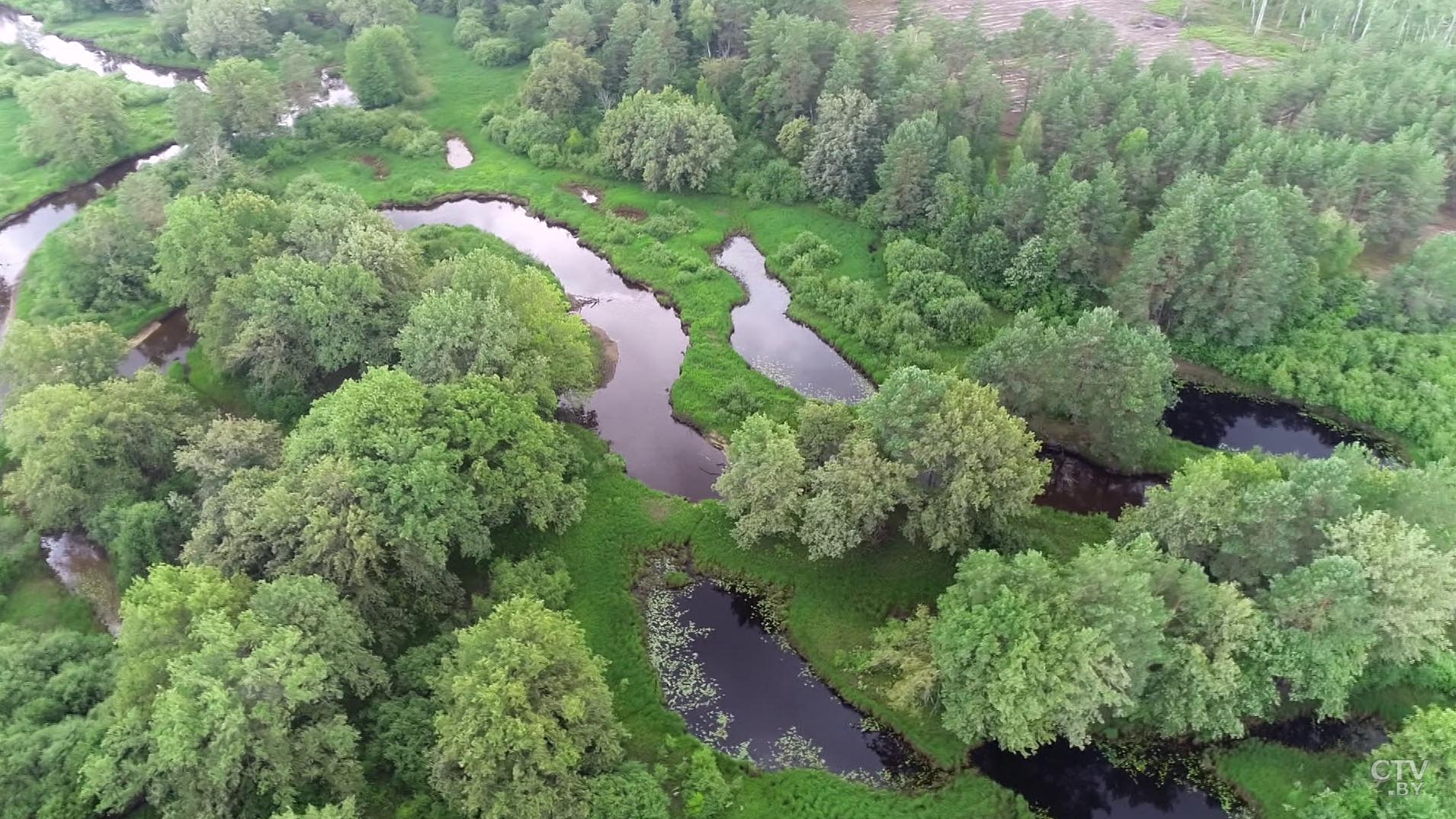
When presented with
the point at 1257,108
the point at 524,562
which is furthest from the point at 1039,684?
the point at 1257,108

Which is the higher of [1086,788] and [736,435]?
[736,435]

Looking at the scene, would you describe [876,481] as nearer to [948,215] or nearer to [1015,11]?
[948,215]

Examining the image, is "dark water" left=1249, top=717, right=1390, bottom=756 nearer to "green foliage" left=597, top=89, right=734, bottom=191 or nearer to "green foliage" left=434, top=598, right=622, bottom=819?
"green foliage" left=434, top=598, right=622, bottom=819

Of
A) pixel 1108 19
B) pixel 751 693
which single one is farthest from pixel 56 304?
pixel 1108 19

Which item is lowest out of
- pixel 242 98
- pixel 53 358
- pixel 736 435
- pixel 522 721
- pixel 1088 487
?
pixel 1088 487

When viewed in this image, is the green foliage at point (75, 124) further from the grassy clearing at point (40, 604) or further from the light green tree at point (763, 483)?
the light green tree at point (763, 483)

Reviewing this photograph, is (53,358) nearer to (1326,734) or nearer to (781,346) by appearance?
(781,346)

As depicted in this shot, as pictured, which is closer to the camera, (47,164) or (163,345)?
(163,345)
